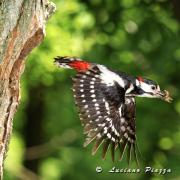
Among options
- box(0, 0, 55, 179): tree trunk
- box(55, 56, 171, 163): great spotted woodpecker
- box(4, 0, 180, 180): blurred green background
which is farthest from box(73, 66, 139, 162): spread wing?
box(4, 0, 180, 180): blurred green background

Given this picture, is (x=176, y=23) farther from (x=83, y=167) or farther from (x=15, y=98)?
(x=15, y=98)

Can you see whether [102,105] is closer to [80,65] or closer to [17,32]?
[80,65]

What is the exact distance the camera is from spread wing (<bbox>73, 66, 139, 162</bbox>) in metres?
5.86

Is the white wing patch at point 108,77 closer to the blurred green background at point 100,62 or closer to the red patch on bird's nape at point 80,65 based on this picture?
the red patch on bird's nape at point 80,65

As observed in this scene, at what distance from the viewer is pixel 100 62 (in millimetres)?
9141

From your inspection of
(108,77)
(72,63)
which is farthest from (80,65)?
(108,77)

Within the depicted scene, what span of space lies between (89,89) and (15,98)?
37.4 inches

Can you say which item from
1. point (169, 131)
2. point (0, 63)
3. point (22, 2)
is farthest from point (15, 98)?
point (169, 131)

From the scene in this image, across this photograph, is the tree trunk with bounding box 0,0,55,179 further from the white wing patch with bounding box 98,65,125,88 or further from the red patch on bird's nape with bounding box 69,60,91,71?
the white wing patch with bounding box 98,65,125,88

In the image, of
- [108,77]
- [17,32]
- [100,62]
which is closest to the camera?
[17,32]

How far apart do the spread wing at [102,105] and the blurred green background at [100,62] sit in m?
2.84

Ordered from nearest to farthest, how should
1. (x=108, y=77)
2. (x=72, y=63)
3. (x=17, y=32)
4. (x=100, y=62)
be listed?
1. (x=17, y=32)
2. (x=72, y=63)
3. (x=108, y=77)
4. (x=100, y=62)

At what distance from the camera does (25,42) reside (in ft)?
15.9

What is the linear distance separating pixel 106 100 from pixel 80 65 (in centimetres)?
41
